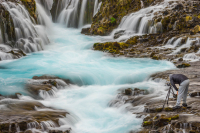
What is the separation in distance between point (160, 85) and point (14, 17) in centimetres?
1518

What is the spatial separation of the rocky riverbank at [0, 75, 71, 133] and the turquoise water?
22.1 inches

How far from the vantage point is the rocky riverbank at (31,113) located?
7.09 metres

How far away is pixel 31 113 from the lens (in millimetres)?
8141

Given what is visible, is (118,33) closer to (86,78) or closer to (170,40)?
(170,40)

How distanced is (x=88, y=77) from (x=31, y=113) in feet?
20.9

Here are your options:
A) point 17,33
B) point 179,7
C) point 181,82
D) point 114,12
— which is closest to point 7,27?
point 17,33

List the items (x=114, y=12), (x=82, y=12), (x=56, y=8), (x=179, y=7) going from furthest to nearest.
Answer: (x=56, y=8) → (x=82, y=12) → (x=114, y=12) → (x=179, y=7)

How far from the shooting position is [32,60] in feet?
60.3

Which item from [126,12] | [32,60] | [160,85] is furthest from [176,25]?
[32,60]

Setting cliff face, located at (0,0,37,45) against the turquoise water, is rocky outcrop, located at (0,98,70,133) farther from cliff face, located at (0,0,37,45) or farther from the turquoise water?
cliff face, located at (0,0,37,45)

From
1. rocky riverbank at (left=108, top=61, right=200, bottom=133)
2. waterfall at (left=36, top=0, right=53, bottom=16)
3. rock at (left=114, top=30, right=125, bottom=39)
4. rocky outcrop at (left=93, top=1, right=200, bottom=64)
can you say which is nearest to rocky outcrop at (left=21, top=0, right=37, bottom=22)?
rocky outcrop at (left=93, top=1, right=200, bottom=64)

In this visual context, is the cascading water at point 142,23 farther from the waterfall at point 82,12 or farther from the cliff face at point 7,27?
the cliff face at point 7,27

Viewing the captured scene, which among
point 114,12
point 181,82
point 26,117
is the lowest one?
point 26,117

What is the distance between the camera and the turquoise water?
8.76 m
